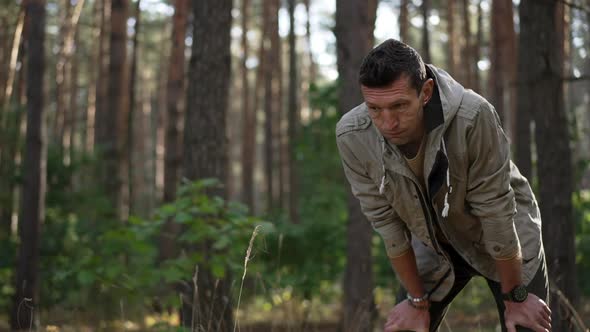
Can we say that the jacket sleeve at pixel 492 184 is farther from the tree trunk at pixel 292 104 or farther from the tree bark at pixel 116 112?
the tree trunk at pixel 292 104

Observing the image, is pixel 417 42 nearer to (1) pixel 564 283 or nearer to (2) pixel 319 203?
(2) pixel 319 203

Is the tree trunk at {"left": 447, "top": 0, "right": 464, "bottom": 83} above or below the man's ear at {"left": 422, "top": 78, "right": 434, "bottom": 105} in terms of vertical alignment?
above

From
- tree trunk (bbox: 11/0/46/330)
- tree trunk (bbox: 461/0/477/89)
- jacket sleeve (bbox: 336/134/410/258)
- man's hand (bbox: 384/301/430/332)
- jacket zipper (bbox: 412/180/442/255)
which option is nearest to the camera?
jacket zipper (bbox: 412/180/442/255)

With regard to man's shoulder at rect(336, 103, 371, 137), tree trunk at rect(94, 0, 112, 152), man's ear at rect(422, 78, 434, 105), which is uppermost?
tree trunk at rect(94, 0, 112, 152)

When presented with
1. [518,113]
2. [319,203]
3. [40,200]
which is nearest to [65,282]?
[40,200]

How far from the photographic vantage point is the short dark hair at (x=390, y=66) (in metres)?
2.66

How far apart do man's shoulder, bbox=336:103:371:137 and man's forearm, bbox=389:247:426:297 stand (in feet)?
1.96

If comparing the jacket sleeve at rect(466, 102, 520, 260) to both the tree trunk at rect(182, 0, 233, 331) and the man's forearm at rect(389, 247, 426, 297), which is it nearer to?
the man's forearm at rect(389, 247, 426, 297)

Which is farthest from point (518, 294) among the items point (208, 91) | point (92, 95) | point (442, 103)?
point (92, 95)

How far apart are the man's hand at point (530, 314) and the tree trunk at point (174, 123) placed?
29.1ft

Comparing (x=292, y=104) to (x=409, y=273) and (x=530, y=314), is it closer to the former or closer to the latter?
(x=409, y=273)

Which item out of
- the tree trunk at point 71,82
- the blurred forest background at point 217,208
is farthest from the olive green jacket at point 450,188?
the tree trunk at point 71,82

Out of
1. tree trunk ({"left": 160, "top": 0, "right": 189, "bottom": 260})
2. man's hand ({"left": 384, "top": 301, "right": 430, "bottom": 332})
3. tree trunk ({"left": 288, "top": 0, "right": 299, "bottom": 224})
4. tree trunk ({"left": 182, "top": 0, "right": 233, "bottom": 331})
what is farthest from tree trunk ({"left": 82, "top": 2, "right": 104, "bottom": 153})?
man's hand ({"left": 384, "top": 301, "right": 430, "bottom": 332})

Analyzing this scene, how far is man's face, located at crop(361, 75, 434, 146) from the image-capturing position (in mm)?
2680
